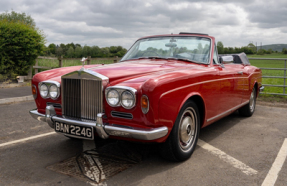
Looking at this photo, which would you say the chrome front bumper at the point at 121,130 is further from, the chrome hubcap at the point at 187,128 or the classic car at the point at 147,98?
the chrome hubcap at the point at 187,128

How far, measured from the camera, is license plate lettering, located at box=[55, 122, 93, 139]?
314cm

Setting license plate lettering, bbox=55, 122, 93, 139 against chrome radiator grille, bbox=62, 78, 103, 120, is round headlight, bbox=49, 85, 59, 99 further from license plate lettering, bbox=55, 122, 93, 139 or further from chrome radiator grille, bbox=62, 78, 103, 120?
license plate lettering, bbox=55, 122, 93, 139

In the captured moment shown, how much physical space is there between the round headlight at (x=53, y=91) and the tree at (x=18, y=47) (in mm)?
9139

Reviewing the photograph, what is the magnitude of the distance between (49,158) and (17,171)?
1.59ft

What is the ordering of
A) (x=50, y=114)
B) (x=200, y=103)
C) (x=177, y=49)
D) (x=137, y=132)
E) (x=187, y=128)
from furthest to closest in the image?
(x=177, y=49) < (x=200, y=103) < (x=187, y=128) < (x=50, y=114) < (x=137, y=132)

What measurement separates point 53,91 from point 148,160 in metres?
1.55

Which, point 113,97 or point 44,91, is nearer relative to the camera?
point 113,97

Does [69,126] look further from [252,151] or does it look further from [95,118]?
[252,151]

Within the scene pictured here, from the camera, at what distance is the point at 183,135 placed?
11.6ft

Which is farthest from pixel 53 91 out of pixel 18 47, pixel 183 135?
pixel 18 47

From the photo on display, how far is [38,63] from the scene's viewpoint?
1461 cm

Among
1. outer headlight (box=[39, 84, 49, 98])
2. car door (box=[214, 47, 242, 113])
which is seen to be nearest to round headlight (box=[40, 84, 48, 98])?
outer headlight (box=[39, 84, 49, 98])

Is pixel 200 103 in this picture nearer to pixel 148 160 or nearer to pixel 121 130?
pixel 148 160

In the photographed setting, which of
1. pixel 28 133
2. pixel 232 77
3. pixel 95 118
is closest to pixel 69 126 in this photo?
pixel 95 118
